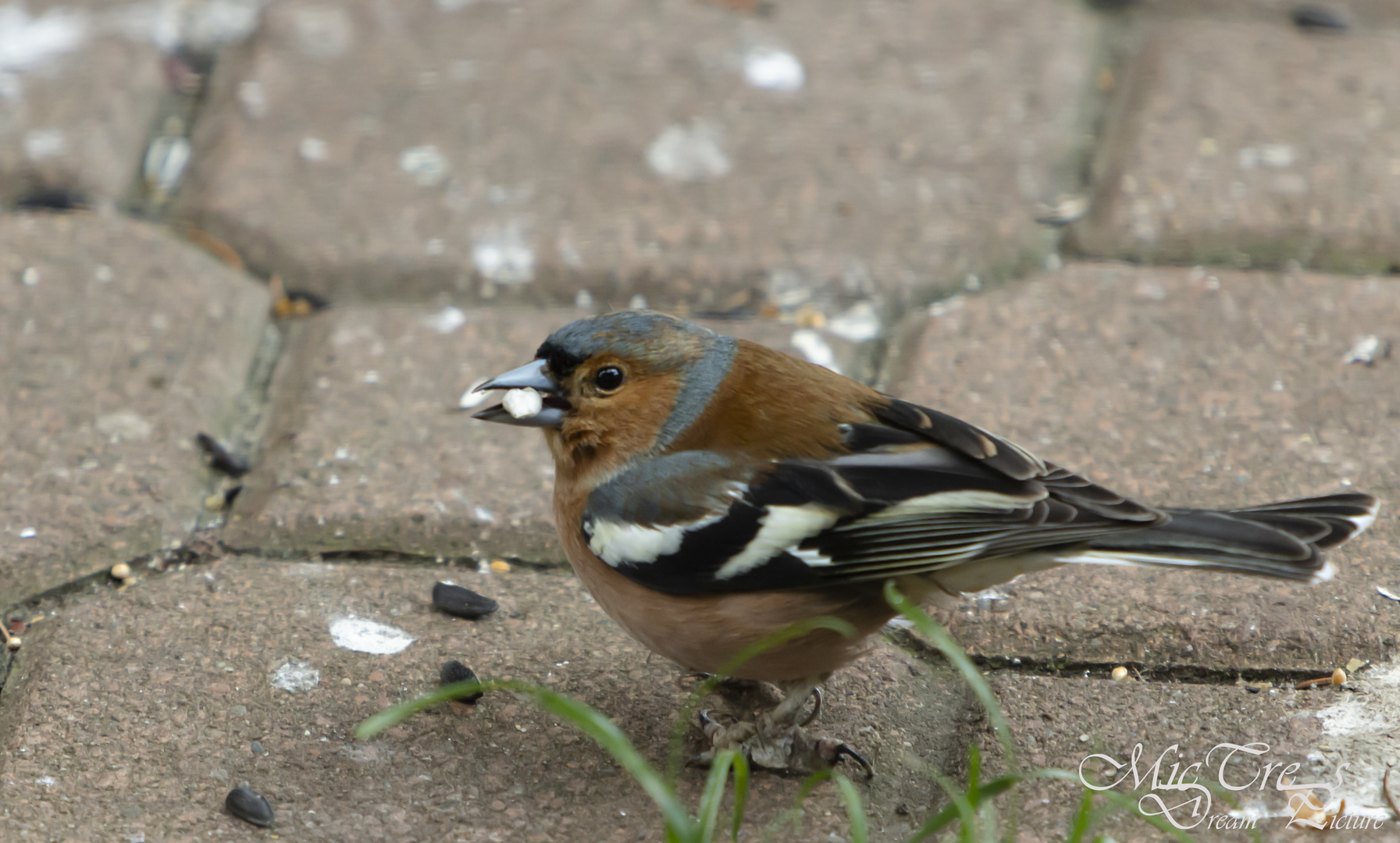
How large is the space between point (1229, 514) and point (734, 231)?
1633 millimetres

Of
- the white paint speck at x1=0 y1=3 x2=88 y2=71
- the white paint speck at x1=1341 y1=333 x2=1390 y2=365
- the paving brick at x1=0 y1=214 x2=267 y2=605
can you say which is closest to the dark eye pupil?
the paving brick at x1=0 y1=214 x2=267 y2=605

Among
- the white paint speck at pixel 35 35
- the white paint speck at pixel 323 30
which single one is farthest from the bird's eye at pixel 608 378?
the white paint speck at pixel 35 35


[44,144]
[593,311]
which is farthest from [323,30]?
[593,311]

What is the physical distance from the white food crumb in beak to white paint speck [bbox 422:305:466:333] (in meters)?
0.89

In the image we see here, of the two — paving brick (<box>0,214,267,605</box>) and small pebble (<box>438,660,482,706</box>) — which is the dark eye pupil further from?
paving brick (<box>0,214,267,605</box>)

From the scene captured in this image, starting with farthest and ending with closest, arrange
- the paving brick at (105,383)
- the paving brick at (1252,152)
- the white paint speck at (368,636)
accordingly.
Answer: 1. the paving brick at (1252,152)
2. the paving brick at (105,383)
3. the white paint speck at (368,636)

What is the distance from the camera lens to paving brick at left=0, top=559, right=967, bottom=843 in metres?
2.06

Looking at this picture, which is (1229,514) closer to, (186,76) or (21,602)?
(21,602)

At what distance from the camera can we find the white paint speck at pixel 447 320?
10.7 feet

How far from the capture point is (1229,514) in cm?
217

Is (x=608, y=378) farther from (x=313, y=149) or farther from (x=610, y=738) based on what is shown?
(x=313, y=149)

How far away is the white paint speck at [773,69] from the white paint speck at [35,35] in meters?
1.84

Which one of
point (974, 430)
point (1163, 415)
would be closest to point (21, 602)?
point (974, 430)

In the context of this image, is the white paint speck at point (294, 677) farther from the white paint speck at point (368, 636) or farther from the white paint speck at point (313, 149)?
the white paint speck at point (313, 149)
